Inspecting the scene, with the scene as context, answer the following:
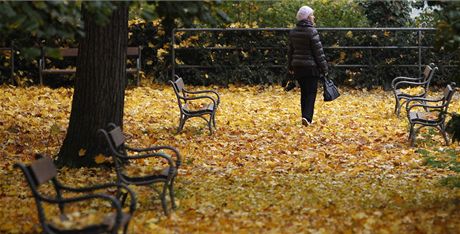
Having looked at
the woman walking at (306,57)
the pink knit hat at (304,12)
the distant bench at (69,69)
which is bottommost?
the distant bench at (69,69)

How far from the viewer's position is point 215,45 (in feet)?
64.4

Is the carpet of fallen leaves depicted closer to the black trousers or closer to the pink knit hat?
the black trousers

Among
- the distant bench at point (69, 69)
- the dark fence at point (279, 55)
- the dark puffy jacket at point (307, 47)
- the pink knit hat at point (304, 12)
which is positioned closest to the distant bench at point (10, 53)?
the distant bench at point (69, 69)

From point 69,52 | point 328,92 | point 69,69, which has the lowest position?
point 69,69

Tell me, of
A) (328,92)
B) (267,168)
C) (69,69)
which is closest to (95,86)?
(267,168)

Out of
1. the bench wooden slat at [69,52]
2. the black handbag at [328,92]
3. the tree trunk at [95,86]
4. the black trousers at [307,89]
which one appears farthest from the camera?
the bench wooden slat at [69,52]

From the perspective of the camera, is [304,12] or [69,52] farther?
[69,52]

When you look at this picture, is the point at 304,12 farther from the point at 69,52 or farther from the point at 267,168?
the point at 69,52

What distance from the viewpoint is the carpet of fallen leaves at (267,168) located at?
773cm

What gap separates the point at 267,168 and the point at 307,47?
3.61m

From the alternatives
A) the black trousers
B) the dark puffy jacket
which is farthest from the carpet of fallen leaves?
the dark puffy jacket

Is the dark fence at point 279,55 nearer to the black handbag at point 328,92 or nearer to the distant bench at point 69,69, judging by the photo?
the distant bench at point 69,69

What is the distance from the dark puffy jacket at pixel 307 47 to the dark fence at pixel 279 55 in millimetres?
5410

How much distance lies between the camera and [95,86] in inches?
397
